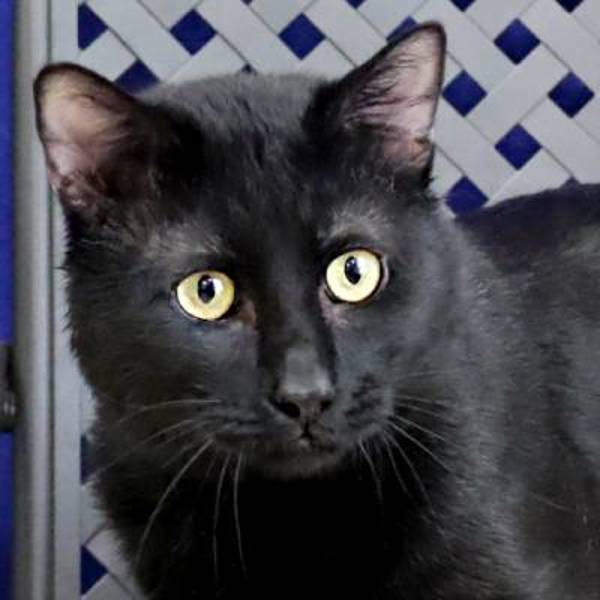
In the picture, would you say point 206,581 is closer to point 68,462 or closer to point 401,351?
point 401,351

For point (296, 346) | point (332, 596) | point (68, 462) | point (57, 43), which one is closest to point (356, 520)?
point (332, 596)

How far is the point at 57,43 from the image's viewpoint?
5.09 ft

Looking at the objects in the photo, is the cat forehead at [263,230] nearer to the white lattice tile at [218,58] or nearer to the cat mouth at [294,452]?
the cat mouth at [294,452]

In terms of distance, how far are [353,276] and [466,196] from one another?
0.65m

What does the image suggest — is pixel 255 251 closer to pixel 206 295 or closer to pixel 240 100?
pixel 206 295

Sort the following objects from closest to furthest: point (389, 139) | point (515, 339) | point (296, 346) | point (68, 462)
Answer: point (296, 346), point (389, 139), point (515, 339), point (68, 462)

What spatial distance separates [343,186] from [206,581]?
1.03 feet

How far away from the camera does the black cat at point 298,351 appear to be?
1.02 m

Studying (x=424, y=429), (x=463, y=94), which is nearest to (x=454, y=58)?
(x=463, y=94)

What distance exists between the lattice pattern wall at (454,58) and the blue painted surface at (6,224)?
0.27 feet

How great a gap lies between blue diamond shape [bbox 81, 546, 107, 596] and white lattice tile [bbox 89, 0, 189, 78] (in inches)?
20.3

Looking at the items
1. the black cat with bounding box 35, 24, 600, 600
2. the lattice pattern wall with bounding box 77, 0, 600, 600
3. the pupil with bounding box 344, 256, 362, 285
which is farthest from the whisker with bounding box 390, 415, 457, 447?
the lattice pattern wall with bounding box 77, 0, 600, 600

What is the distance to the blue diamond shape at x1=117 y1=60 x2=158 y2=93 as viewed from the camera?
1.59 m

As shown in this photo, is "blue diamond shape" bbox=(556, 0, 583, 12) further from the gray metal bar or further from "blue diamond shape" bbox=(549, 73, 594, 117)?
the gray metal bar
